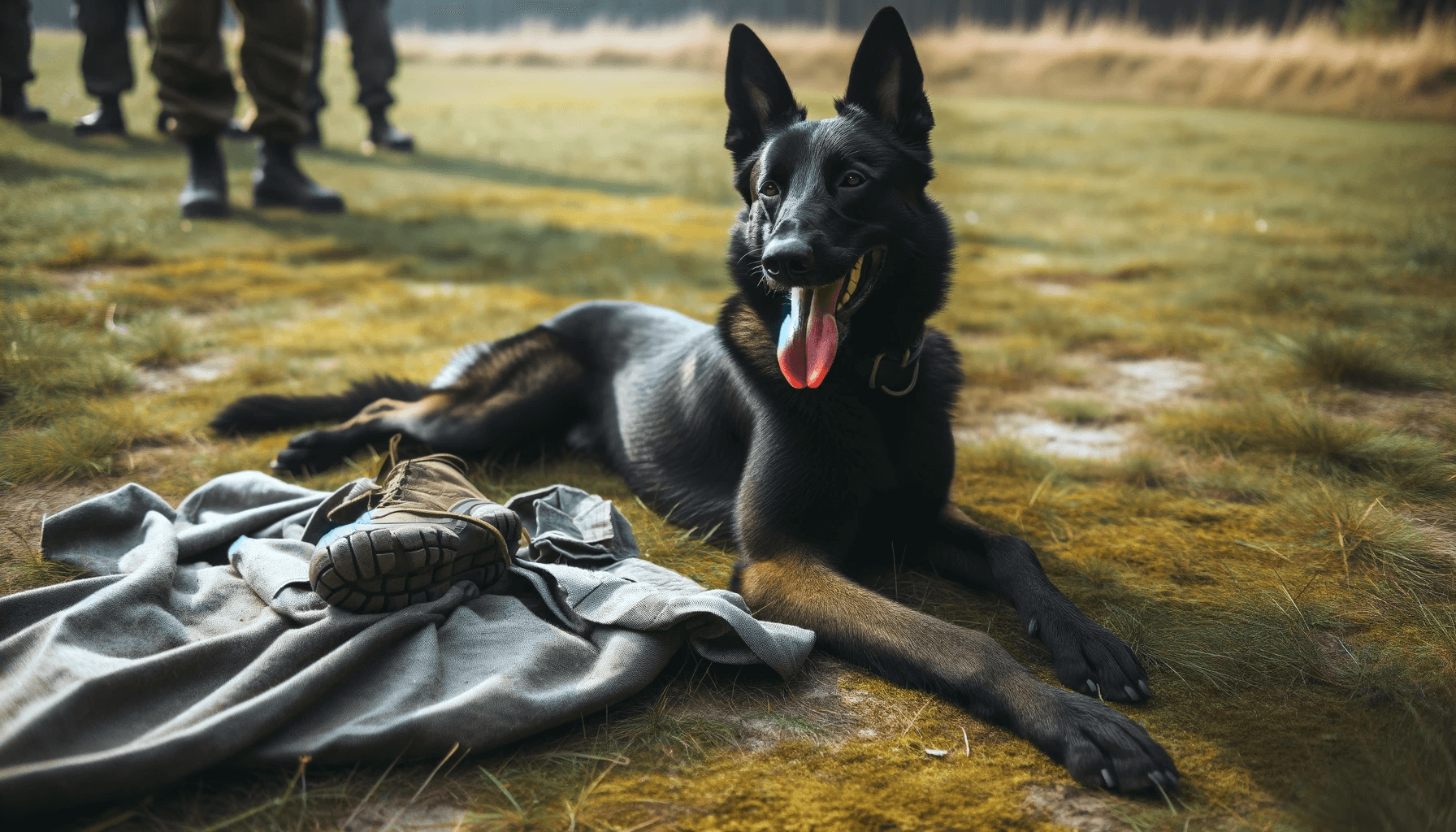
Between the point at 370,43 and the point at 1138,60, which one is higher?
the point at 1138,60

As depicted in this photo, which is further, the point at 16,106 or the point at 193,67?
the point at 16,106

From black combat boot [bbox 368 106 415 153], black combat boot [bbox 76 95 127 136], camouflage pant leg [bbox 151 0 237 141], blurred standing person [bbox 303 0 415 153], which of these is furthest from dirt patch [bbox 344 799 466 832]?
black combat boot [bbox 76 95 127 136]

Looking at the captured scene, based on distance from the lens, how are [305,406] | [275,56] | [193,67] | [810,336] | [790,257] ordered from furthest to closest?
[275,56], [193,67], [305,406], [810,336], [790,257]

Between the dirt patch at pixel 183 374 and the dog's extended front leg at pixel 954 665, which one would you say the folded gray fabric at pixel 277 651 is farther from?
the dirt patch at pixel 183 374

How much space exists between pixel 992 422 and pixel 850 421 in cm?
171

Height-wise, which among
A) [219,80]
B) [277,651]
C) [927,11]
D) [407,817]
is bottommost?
[407,817]

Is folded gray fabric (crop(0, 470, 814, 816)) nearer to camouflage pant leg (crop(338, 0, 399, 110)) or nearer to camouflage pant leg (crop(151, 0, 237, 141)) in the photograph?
camouflage pant leg (crop(151, 0, 237, 141))

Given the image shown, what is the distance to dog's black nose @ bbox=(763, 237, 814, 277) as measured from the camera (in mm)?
1993

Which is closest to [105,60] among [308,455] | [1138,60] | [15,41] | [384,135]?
[15,41]

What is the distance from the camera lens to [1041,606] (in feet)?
6.77

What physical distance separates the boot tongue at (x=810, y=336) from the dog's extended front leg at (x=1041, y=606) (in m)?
0.64

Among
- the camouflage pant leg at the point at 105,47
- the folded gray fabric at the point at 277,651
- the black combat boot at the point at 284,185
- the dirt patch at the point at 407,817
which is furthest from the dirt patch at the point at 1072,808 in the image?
the camouflage pant leg at the point at 105,47

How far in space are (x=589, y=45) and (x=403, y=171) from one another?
1348 cm

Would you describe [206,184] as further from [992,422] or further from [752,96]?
[992,422]
